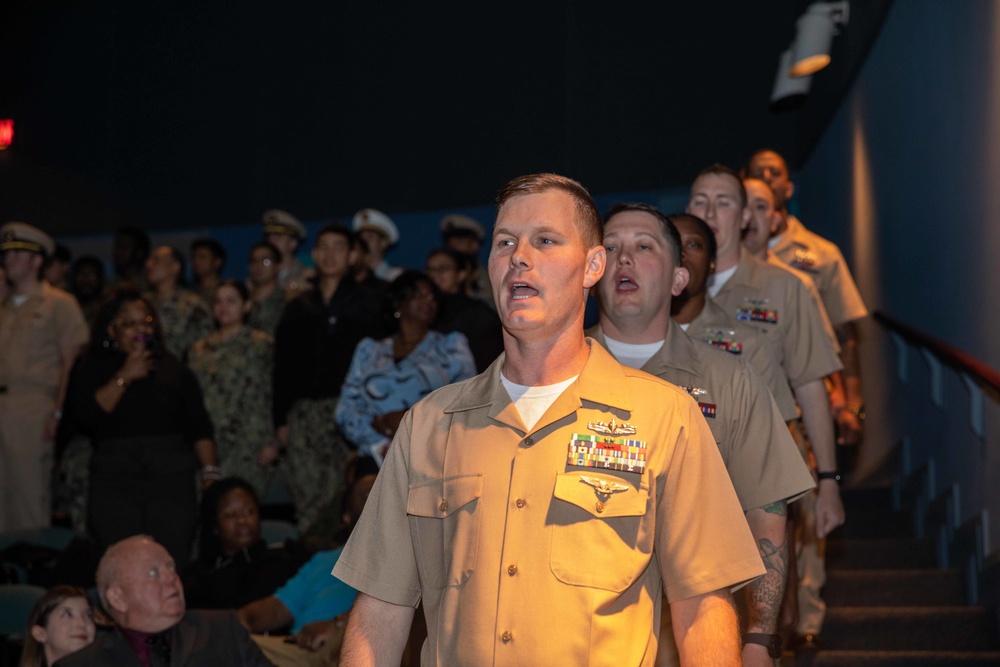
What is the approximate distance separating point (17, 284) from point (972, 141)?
4.94 meters

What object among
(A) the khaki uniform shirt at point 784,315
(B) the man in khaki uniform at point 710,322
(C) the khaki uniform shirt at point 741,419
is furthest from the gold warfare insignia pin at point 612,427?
(A) the khaki uniform shirt at point 784,315

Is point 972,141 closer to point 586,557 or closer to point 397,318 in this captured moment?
point 397,318

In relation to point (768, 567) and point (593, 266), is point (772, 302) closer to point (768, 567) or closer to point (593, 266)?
point (768, 567)

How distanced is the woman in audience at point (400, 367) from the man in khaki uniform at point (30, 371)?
82.6 inches

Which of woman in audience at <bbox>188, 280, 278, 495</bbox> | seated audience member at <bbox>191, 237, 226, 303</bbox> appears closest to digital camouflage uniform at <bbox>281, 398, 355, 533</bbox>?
woman in audience at <bbox>188, 280, 278, 495</bbox>

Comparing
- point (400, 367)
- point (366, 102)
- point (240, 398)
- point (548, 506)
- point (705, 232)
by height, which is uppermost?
point (366, 102)

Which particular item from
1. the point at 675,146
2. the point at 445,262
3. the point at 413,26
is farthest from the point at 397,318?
the point at 413,26

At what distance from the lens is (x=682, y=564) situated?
191 centimetres

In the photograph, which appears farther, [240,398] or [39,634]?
[240,398]

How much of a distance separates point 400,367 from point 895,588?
229 centimetres

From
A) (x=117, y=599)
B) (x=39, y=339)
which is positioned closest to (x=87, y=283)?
(x=39, y=339)

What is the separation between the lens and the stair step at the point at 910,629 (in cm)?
445

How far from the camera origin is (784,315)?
3926mm

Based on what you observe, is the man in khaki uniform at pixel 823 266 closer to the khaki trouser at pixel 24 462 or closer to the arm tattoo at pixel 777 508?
the arm tattoo at pixel 777 508
